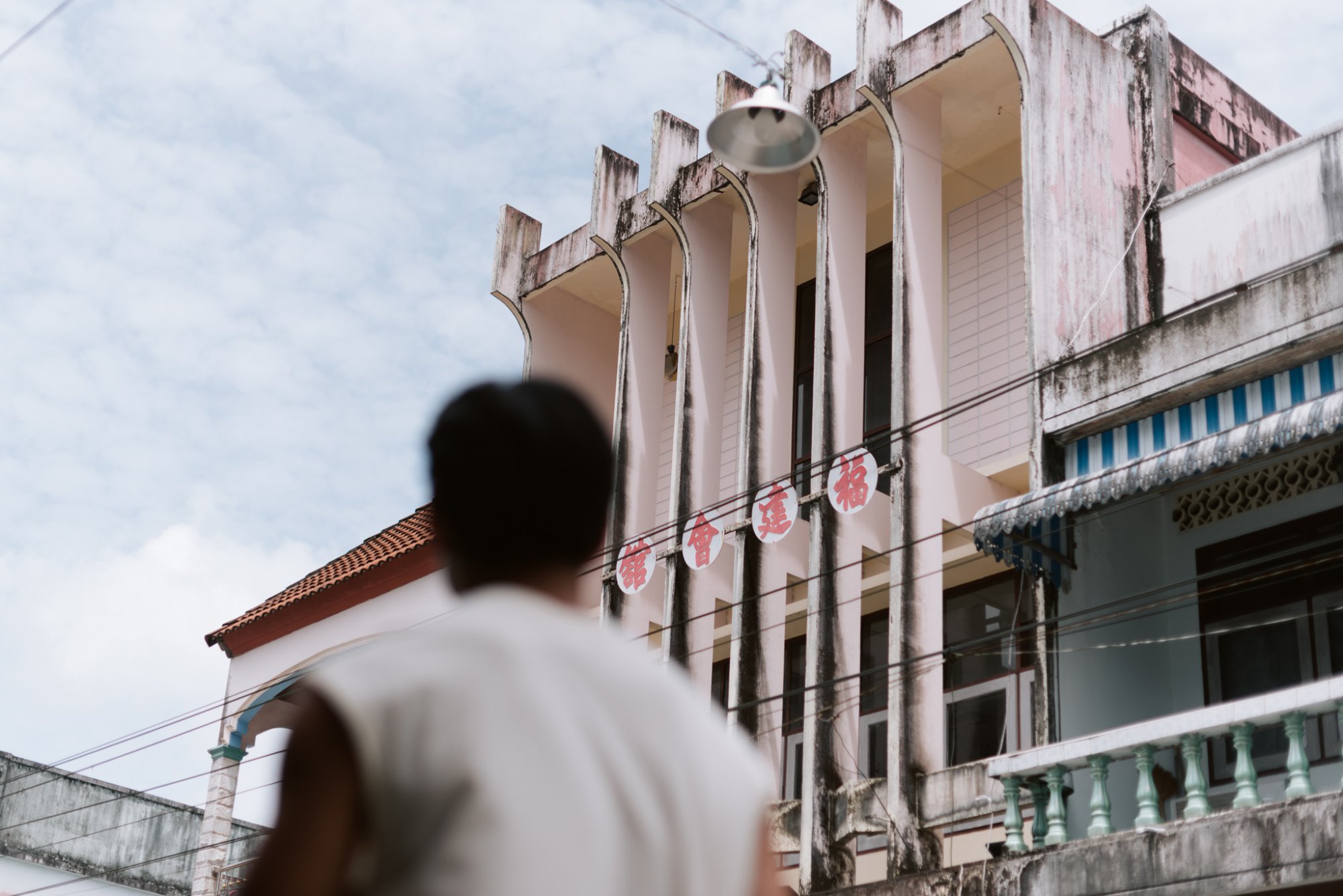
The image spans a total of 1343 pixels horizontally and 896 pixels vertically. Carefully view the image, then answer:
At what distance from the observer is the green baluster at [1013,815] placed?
9.17 metres

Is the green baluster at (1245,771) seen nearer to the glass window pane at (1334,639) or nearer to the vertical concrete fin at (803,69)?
the glass window pane at (1334,639)

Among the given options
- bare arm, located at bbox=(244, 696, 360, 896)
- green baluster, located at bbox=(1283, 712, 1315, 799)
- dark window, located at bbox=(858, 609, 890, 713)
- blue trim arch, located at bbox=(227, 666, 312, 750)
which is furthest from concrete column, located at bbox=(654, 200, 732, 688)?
bare arm, located at bbox=(244, 696, 360, 896)

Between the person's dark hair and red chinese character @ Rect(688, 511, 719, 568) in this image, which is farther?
red chinese character @ Rect(688, 511, 719, 568)

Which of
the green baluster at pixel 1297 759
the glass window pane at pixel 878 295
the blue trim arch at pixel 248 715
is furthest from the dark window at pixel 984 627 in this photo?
the blue trim arch at pixel 248 715

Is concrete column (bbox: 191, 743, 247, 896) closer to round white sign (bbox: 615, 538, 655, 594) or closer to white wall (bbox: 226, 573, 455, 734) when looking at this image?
white wall (bbox: 226, 573, 455, 734)

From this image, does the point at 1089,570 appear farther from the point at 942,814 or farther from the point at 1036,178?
the point at 1036,178

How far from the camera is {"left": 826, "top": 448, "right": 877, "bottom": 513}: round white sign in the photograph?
11609 millimetres

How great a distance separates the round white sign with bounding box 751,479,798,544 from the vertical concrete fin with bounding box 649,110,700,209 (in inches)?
125

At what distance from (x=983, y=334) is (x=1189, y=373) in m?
3.37

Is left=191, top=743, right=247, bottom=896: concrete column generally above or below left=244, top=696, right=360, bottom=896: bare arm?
above

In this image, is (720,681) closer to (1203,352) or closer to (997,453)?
(997,453)

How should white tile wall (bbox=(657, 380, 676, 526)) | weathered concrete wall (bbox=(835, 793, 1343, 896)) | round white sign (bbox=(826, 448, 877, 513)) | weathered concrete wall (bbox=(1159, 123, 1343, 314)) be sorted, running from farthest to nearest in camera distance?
white tile wall (bbox=(657, 380, 676, 526)), round white sign (bbox=(826, 448, 877, 513)), weathered concrete wall (bbox=(1159, 123, 1343, 314)), weathered concrete wall (bbox=(835, 793, 1343, 896))

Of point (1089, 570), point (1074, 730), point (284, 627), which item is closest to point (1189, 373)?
point (1089, 570)

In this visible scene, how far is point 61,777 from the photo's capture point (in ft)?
70.4
